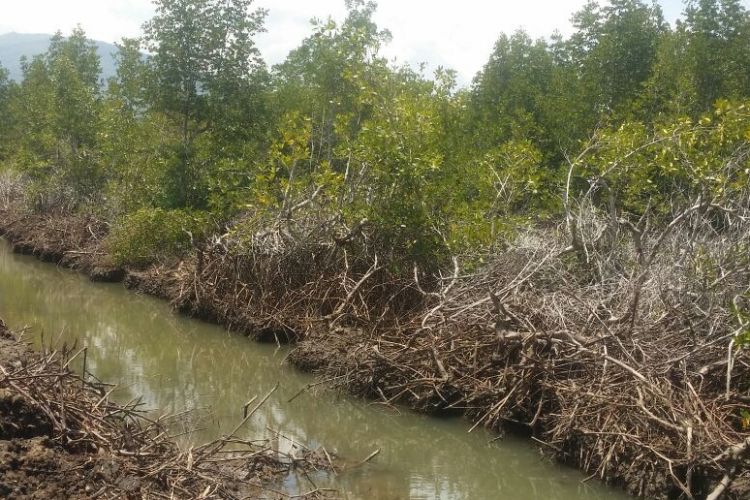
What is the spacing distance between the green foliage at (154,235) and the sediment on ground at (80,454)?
356 inches

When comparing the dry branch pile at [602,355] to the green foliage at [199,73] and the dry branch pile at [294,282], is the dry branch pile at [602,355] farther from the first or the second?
the green foliage at [199,73]

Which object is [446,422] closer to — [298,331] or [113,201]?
[298,331]

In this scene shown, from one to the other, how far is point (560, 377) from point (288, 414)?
3247mm

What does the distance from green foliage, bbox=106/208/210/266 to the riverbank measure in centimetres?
491

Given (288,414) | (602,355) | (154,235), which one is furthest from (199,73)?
(602,355)

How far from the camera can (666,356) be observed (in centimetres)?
772

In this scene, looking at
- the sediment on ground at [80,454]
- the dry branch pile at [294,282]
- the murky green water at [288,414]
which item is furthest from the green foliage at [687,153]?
the sediment on ground at [80,454]

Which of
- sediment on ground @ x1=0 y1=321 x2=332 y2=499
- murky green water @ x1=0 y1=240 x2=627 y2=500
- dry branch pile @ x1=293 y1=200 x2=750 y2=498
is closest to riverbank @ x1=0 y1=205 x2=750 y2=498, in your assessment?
dry branch pile @ x1=293 y1=200 x2=750 y2=498

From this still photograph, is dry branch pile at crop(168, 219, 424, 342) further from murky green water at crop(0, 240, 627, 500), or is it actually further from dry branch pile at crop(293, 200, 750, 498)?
dry branch pile at crop(293, 200, 750, 498)

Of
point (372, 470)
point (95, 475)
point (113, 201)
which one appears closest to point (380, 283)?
point (372, 470)

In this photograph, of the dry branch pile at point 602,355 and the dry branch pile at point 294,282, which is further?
the dry branch pile at point 294,282

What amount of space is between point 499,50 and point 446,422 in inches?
717

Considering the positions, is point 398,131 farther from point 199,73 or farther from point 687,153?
point 199,73

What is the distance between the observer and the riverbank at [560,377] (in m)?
6.76
